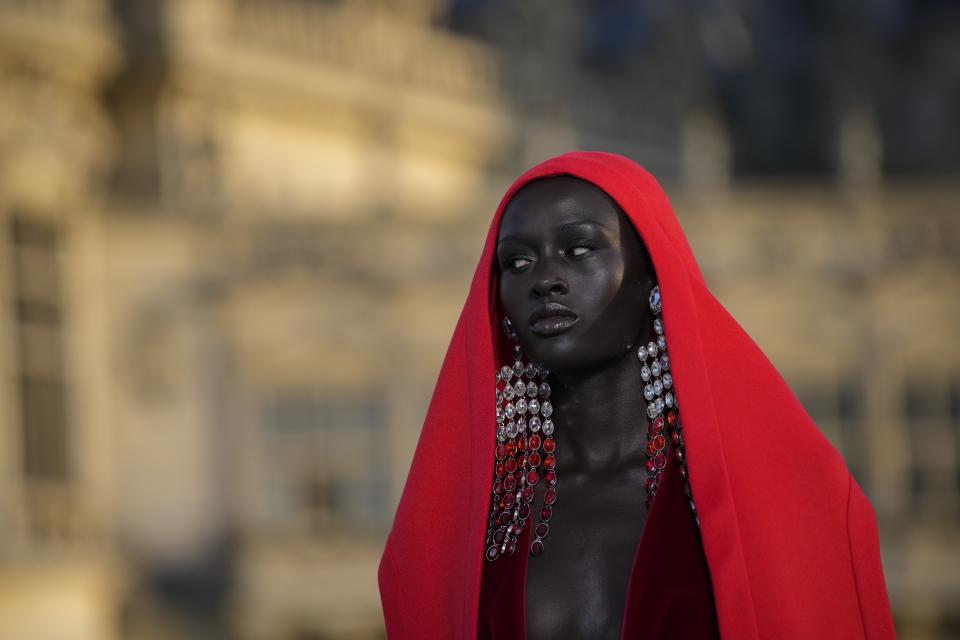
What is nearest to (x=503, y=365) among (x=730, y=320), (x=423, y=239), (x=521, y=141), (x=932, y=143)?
(x=730, y=320)

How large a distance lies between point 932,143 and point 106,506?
16.7 m

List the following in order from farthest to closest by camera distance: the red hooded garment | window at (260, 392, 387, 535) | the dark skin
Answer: window at (260, 392, 387, 535)
the dark skin
the red hooded garment

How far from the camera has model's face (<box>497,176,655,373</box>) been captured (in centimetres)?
350

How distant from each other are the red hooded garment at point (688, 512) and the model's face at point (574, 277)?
0.15 feet

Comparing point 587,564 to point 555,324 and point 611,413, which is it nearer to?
point 611,413

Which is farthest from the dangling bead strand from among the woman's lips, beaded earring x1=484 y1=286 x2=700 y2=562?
the woman's lips

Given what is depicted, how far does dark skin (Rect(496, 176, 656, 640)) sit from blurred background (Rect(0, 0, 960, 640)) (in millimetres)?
13697

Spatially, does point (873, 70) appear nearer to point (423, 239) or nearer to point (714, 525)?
point (423, 239)

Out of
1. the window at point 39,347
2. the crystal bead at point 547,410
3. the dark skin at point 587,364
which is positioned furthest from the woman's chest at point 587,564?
the window at point 39,347

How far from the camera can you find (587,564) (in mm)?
3510

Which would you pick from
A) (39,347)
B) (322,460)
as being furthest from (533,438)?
(322,460)

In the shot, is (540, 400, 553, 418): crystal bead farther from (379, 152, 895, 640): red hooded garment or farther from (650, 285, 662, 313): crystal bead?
(650, 285, 662, 313): crystal bead

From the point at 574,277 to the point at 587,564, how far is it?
0.50 metres

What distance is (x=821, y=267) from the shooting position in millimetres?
21156
